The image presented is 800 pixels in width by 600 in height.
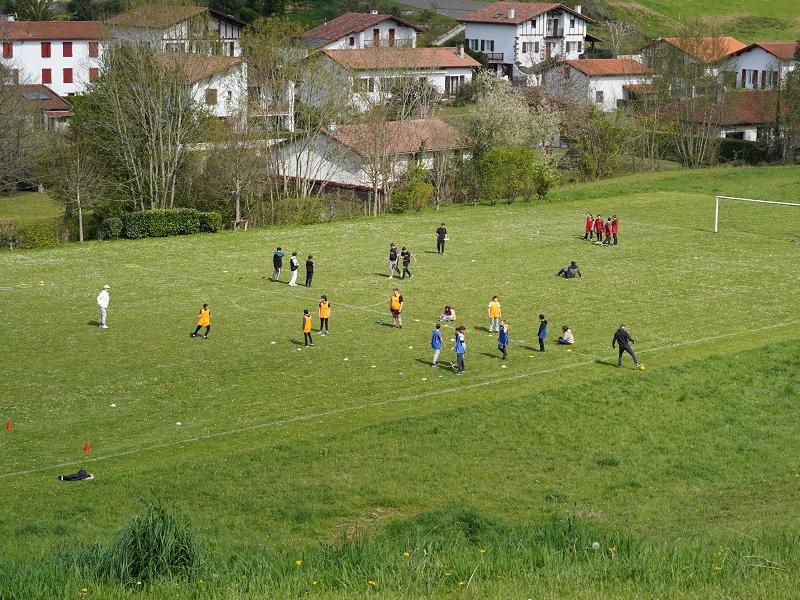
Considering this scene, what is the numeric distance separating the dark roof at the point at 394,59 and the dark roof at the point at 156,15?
459 inches

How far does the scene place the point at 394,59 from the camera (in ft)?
265

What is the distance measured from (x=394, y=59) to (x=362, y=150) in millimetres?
9754

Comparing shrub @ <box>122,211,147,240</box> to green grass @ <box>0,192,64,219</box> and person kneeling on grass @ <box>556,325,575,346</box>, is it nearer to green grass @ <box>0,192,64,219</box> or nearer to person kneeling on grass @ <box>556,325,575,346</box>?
green grass @ <box>0,192,64,219</box>

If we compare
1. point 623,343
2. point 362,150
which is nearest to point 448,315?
point 623,343

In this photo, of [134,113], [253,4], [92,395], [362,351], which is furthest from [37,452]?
[253,4]

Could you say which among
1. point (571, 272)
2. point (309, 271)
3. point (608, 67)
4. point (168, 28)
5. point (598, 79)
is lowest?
point (571, 272)

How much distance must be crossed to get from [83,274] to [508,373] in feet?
74.1

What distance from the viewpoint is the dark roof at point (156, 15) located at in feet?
222

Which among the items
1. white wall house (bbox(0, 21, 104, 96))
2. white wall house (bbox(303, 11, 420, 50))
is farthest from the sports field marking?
white wall house (bbox(0, 21, 104, 96))

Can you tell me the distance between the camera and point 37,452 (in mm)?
30031

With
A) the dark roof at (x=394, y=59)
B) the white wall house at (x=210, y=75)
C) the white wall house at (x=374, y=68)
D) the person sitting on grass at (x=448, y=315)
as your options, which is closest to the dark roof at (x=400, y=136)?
the white wall house at (x=374, y=68)

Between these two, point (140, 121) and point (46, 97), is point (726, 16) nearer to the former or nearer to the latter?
point (46, 97)

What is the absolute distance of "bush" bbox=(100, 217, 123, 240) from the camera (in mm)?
61438

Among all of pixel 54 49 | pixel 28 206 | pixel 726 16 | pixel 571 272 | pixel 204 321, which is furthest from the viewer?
pixel 726 16
